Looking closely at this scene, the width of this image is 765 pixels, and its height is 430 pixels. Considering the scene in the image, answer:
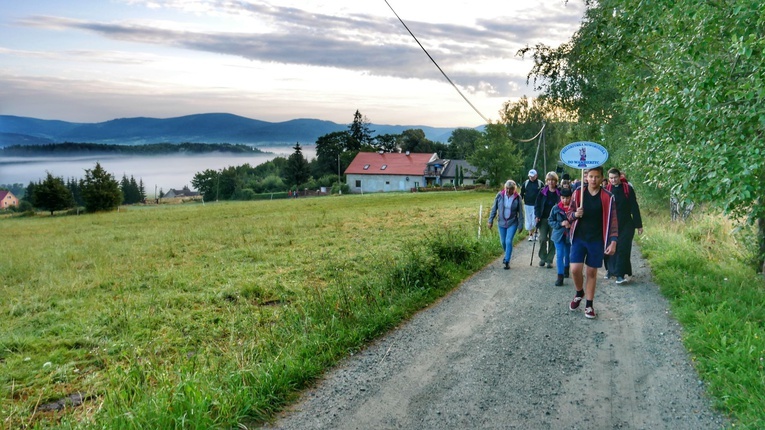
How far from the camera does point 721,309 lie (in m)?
6.30

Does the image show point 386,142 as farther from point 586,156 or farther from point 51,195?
→ point 586,156

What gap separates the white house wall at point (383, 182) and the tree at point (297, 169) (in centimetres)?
1830

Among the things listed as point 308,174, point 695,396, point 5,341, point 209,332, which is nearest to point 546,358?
point 695,396

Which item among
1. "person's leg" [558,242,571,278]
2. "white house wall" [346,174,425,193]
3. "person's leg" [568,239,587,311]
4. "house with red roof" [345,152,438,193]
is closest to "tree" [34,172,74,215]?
"house with red roof" [345,152,438,193]

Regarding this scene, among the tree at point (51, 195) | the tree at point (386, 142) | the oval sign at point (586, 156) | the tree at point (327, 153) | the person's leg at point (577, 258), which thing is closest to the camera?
the person's leg at point (577, 258)

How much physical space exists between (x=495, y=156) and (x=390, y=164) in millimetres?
30535

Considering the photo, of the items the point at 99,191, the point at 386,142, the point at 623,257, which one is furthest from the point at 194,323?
the point at 386,142

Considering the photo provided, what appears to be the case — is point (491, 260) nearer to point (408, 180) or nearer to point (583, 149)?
point (583, 149)

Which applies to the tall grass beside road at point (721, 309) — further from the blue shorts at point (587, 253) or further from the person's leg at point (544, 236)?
the person's leg at point (544, 236)

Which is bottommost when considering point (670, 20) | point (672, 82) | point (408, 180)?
point (408, 180)

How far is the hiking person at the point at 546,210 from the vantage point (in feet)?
33.8

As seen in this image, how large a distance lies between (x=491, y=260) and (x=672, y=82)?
18.1 ft

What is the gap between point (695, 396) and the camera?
4.39m

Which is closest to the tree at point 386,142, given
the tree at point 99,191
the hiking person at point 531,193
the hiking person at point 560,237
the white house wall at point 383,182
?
the white house wall at point 383,182
